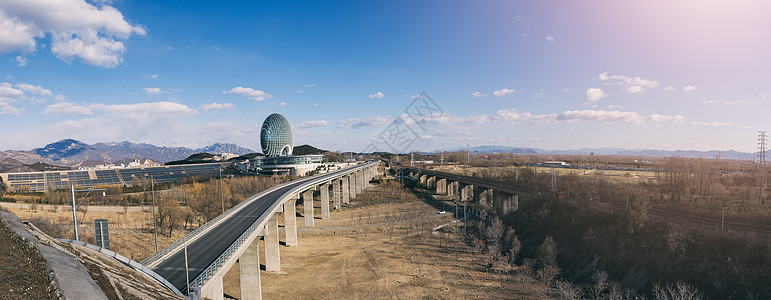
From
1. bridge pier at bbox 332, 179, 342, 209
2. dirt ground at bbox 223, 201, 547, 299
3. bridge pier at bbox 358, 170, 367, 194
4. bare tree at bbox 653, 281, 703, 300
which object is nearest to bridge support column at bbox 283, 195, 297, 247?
dirt ground at bbox 223, 201, 547, 299

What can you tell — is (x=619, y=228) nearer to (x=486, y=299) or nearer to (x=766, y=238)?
(x=766, y=238)

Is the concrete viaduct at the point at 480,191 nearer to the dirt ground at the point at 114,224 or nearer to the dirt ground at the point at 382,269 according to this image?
the dirt ground at the point at 382,269

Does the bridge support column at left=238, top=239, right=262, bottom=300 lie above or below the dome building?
below

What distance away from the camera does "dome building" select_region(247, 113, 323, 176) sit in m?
119

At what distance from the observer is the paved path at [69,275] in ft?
36.5

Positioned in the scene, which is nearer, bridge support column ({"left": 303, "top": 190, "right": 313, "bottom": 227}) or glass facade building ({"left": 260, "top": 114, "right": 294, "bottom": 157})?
bridge support column ({"left": 303, "top": 190, "right": 313, "bottom": 227})

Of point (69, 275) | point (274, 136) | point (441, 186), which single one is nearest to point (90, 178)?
point (274, 136)

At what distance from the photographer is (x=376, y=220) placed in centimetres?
6969

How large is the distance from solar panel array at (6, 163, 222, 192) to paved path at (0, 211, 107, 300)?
8613 centimetres

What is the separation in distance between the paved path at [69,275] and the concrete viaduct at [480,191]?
213ft

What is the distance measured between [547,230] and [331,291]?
122 feet

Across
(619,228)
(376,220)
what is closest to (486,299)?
(619,228)

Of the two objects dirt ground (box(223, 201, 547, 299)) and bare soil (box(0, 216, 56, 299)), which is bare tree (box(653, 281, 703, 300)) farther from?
bare soil (box(0, 216, 56, 299))

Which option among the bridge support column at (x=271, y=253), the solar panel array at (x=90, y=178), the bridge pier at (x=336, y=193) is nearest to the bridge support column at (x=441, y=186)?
the bridge pier at (x=336, y=193)
